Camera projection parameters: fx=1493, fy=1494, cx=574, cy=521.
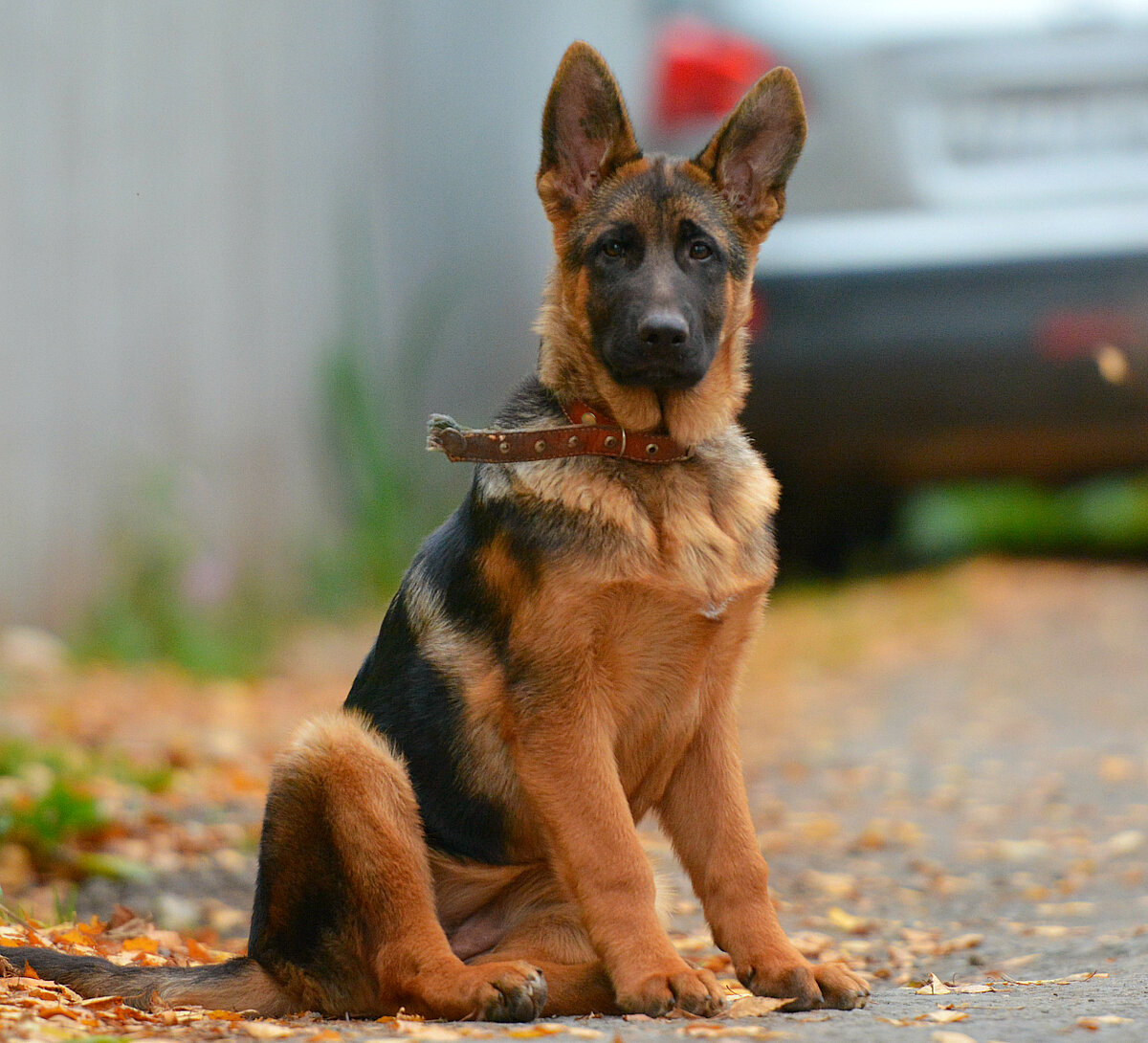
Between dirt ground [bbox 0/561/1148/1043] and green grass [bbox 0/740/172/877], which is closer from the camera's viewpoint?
dirt ground [bbox 0/561/1148/1043]

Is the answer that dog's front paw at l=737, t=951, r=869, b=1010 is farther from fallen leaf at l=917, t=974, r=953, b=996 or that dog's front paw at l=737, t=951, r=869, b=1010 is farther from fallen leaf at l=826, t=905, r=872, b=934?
fallen leaf at l=826, t=905, r=872, b=934

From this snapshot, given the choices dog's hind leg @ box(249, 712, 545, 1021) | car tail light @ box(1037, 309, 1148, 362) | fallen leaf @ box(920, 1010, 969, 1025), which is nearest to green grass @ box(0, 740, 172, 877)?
dog's hind leg @ box(249, 712, 545, 1021)

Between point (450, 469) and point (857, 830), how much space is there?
4.53 meters

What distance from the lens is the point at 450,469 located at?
916 centimetres

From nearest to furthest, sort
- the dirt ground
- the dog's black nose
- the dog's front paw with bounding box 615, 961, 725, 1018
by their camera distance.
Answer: the dog's front paw with bounding box 615, 961, 725, 1018 → the dirt ground → the dog's black nose

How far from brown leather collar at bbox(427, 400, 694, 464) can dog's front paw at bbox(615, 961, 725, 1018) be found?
107 centimetres

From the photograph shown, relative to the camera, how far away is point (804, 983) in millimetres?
2963

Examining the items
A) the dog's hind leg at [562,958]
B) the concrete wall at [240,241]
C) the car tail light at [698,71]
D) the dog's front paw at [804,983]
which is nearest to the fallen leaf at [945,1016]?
the dog's front paw at [804,983]

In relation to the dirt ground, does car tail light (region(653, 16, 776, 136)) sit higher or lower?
higher

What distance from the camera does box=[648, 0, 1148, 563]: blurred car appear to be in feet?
21.4

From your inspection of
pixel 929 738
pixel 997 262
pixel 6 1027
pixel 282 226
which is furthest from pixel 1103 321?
pixel 6 1027

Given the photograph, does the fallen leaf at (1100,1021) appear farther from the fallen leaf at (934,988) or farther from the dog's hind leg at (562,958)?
the dog's hind leg at (562,958)

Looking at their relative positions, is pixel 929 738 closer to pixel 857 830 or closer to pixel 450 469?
pixel 857 830

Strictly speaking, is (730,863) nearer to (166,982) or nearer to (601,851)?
(601,851)
